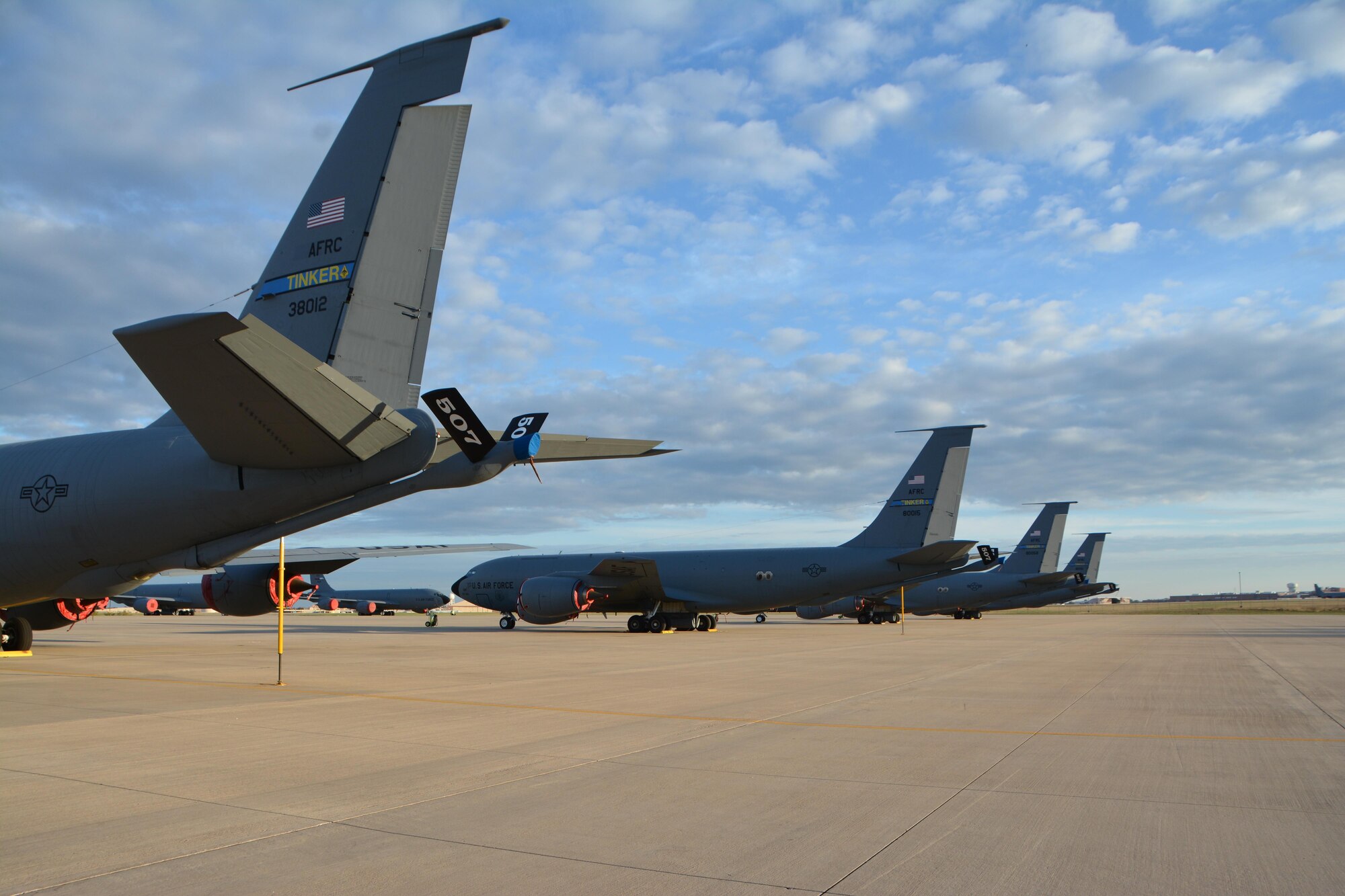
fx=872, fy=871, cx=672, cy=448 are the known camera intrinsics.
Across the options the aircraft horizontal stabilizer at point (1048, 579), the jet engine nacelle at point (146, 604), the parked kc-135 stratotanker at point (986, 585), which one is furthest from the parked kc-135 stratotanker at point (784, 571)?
the jet engine nacelle at point (146, 604)

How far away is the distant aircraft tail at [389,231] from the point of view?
9.40 m

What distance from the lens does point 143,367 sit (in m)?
7.27

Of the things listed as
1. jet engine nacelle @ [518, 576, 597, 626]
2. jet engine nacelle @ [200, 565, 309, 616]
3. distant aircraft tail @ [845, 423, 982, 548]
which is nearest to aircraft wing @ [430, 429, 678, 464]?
jet engine nacelle @ [200, 565, 309, 616]

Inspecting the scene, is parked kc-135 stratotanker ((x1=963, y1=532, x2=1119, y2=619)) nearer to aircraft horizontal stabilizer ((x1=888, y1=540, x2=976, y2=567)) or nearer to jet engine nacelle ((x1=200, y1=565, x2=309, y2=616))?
aircraft horizontal stabilizer ((x1=888, y1=540, x2=976, y2=567))

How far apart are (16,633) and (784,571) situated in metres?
23.3

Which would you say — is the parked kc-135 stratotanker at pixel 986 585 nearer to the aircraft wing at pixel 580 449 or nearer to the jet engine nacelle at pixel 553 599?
the jet engine nacelle at pixel 553 599

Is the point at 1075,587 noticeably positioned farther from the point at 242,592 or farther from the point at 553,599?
the point at 242,592

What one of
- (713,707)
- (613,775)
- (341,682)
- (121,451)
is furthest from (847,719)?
(121,451)

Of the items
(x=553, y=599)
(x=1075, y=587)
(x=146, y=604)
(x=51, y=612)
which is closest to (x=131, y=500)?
(x=51, y=612)

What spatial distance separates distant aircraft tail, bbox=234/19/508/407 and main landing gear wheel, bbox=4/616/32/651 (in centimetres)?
1229

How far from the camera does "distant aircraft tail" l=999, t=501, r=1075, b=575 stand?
185 ft

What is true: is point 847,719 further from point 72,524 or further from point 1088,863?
point 72,524

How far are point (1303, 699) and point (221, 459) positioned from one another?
46.0 feet

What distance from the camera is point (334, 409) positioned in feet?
25.9
